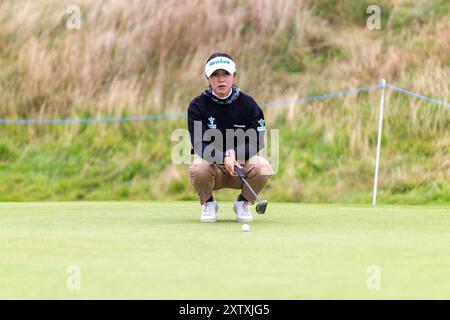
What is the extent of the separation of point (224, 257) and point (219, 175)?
3133 millimetres

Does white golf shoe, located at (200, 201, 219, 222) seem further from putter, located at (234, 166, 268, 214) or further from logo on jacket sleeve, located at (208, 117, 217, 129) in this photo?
logo on jacket sleeve, located at (208, 117, 217, 129)

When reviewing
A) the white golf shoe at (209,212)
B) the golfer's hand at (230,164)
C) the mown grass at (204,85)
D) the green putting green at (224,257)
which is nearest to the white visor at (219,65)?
the golfer's hand at (230,164)

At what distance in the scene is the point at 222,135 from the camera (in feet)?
31.0

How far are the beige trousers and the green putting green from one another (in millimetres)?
305

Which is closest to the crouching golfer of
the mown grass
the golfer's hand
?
the golfer's hand

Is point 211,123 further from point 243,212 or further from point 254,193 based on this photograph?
point 243,212

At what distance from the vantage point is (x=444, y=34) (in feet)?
57.1

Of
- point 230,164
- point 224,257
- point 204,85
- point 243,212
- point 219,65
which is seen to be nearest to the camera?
point 224,257

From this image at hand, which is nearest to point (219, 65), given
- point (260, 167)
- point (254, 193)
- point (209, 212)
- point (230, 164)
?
point (230, 164)

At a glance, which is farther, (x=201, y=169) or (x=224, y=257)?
(x=201, y=169)

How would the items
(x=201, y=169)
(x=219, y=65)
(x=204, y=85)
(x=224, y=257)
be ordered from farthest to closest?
(x=204, y=85), (x=201, y=169), (x=219, y=65), (x=224, y=257)

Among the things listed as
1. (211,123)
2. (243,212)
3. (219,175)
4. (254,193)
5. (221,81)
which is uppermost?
(221,81)

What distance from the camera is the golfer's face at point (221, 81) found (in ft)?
30.5

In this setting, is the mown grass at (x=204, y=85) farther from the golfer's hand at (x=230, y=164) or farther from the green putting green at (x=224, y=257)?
the golfer's hand at (x=230, y=164)
